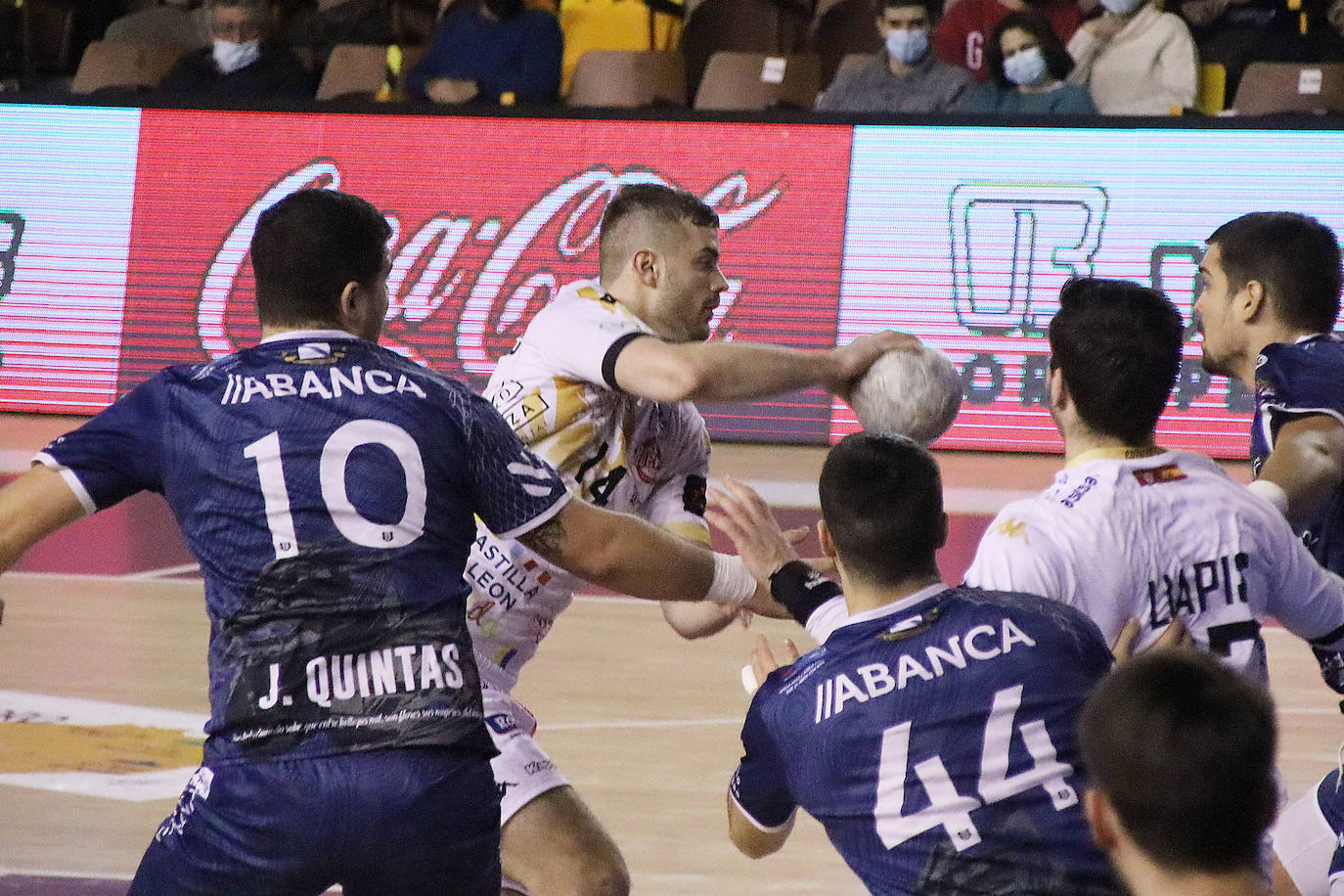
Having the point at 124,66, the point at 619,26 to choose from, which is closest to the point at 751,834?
the point at 619,26

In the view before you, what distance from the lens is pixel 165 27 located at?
16.6m

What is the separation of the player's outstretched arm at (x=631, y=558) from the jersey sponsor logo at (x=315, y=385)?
1.37 ft

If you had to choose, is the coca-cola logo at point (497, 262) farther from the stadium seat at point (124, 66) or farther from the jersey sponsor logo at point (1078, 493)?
the jersey sponsor logo at point (1078, 493)

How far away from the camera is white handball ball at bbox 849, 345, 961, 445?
13.4 ft

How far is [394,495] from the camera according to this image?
10.9ft

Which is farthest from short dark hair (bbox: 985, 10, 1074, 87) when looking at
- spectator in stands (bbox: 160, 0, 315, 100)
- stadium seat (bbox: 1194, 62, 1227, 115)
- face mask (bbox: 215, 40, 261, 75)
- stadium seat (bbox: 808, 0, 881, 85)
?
face mask (bbox: 215, 40, 261, 75)

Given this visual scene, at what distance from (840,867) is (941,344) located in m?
7.68

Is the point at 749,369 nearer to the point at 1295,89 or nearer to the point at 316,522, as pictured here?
the point at 316,522

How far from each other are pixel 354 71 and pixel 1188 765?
46.6ft

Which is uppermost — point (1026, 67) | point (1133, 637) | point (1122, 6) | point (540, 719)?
point (1122, 6)

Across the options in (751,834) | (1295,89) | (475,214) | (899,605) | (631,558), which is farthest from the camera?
(475,214)

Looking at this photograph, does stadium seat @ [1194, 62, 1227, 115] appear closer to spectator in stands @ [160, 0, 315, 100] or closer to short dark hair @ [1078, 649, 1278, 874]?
spectator in stands @ [160, 0, 315, 100]

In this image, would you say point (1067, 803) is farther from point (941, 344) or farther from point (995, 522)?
point (941, 344)

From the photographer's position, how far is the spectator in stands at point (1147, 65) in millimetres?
13258
